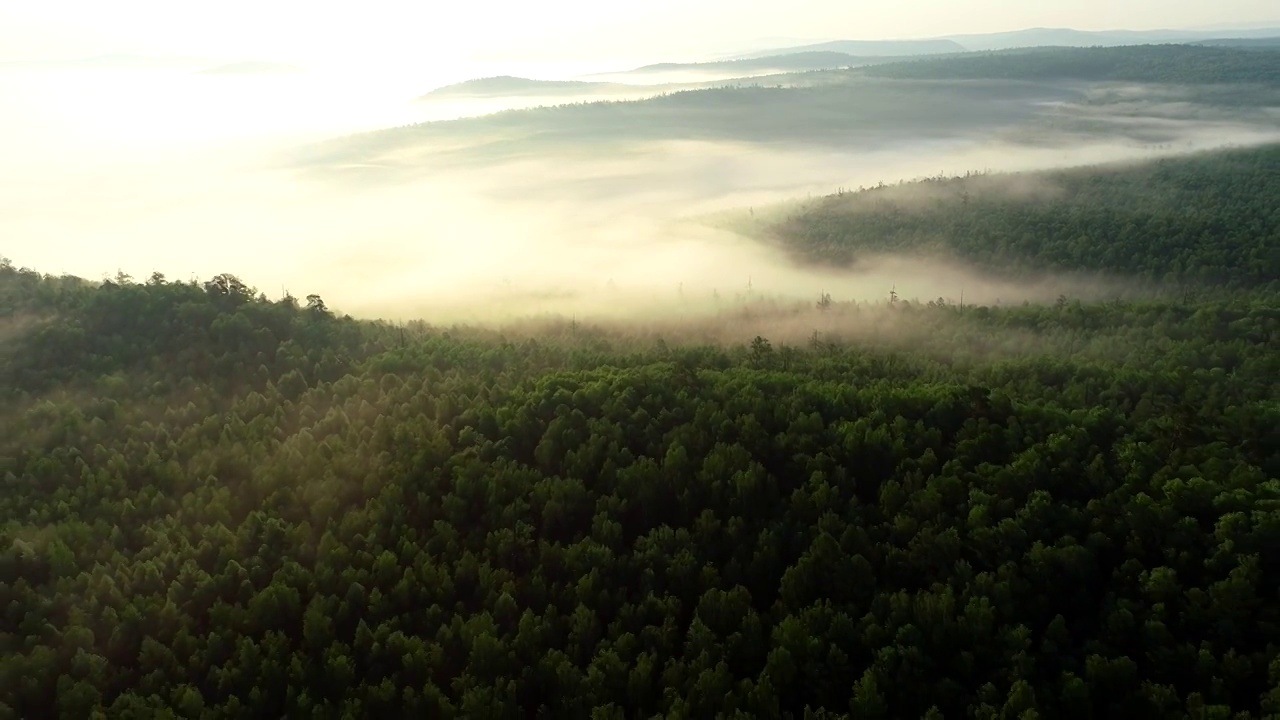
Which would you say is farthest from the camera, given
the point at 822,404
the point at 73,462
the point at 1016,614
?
the point at 822,404

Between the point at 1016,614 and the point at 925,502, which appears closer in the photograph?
the point at 1016,614

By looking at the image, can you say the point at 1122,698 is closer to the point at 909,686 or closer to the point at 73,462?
the point at 909,686

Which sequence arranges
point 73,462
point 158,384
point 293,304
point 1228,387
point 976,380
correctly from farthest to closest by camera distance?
point 293,304 < point 976,380 < point 1228,387 < point 158,384 < point 73,462

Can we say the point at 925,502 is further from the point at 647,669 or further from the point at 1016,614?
the point at 647,669

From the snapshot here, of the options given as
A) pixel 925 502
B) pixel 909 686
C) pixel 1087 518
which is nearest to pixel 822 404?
pixel 925 502

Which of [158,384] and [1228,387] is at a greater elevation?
[158,384]

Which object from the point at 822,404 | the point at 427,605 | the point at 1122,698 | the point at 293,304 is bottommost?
the point at 1122,698
